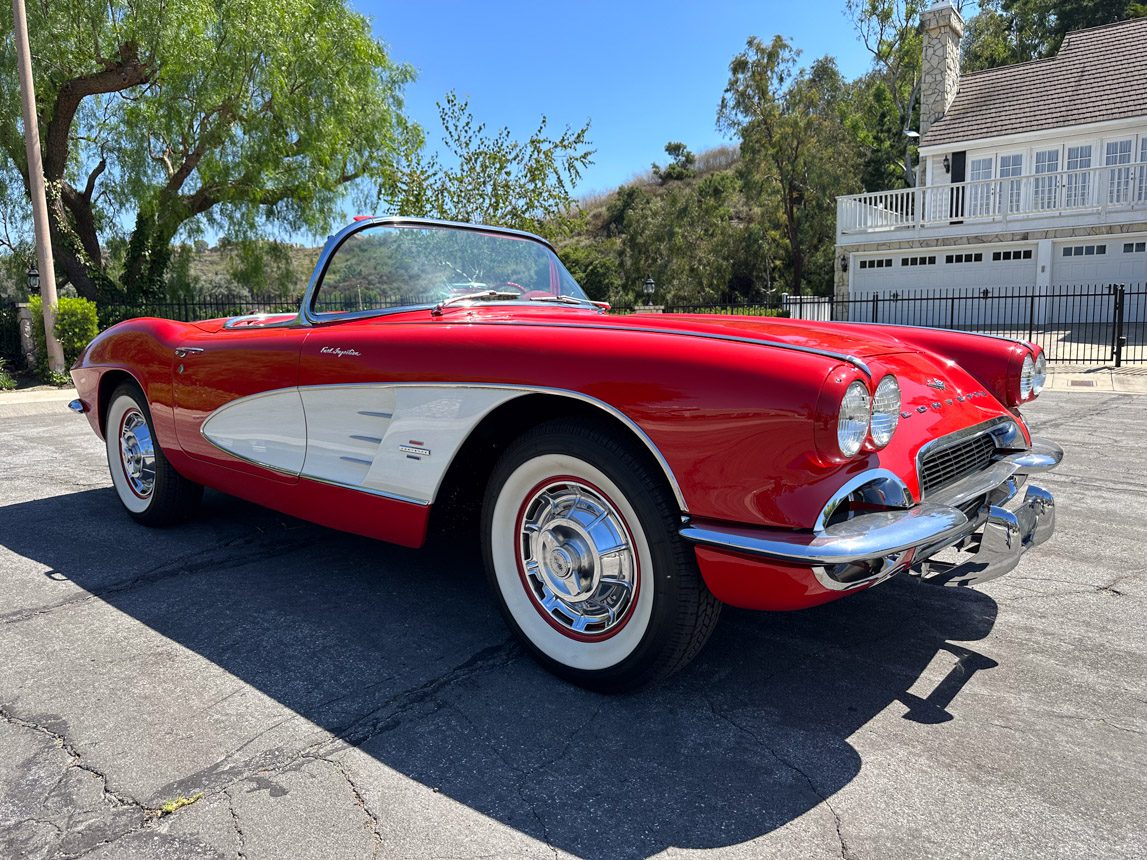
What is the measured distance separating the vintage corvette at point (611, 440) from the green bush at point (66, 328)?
11.3 m

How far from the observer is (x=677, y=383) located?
7.26ft

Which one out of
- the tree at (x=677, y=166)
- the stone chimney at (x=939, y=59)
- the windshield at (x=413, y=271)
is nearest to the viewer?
the windshield at (x=413, y=271)

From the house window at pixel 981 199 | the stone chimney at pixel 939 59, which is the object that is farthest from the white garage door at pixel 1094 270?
the stone chimney at pixel 939 59

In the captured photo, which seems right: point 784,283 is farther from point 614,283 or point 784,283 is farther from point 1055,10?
point 1055,10

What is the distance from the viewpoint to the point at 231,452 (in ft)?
11.8

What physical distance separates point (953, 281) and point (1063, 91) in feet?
20.0

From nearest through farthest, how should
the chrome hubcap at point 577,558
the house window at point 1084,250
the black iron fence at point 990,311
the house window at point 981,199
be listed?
the chrome hubcap at point 577,558
the black iron fence at point 990,311
the house window at point 1084,250
the house window at point 981,199

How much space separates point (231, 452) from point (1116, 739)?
336cm

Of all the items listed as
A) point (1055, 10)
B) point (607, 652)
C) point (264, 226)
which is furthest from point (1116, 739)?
point (1055, 10)

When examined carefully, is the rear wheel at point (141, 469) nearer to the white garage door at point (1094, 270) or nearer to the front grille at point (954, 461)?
the front grille at point (954, 461)

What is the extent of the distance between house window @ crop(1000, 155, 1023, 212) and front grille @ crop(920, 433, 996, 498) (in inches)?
815

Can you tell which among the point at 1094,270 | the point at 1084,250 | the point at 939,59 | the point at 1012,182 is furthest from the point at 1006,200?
the point at 939,59

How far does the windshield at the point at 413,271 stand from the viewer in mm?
3535

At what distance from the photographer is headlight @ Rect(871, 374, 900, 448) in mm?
2201
